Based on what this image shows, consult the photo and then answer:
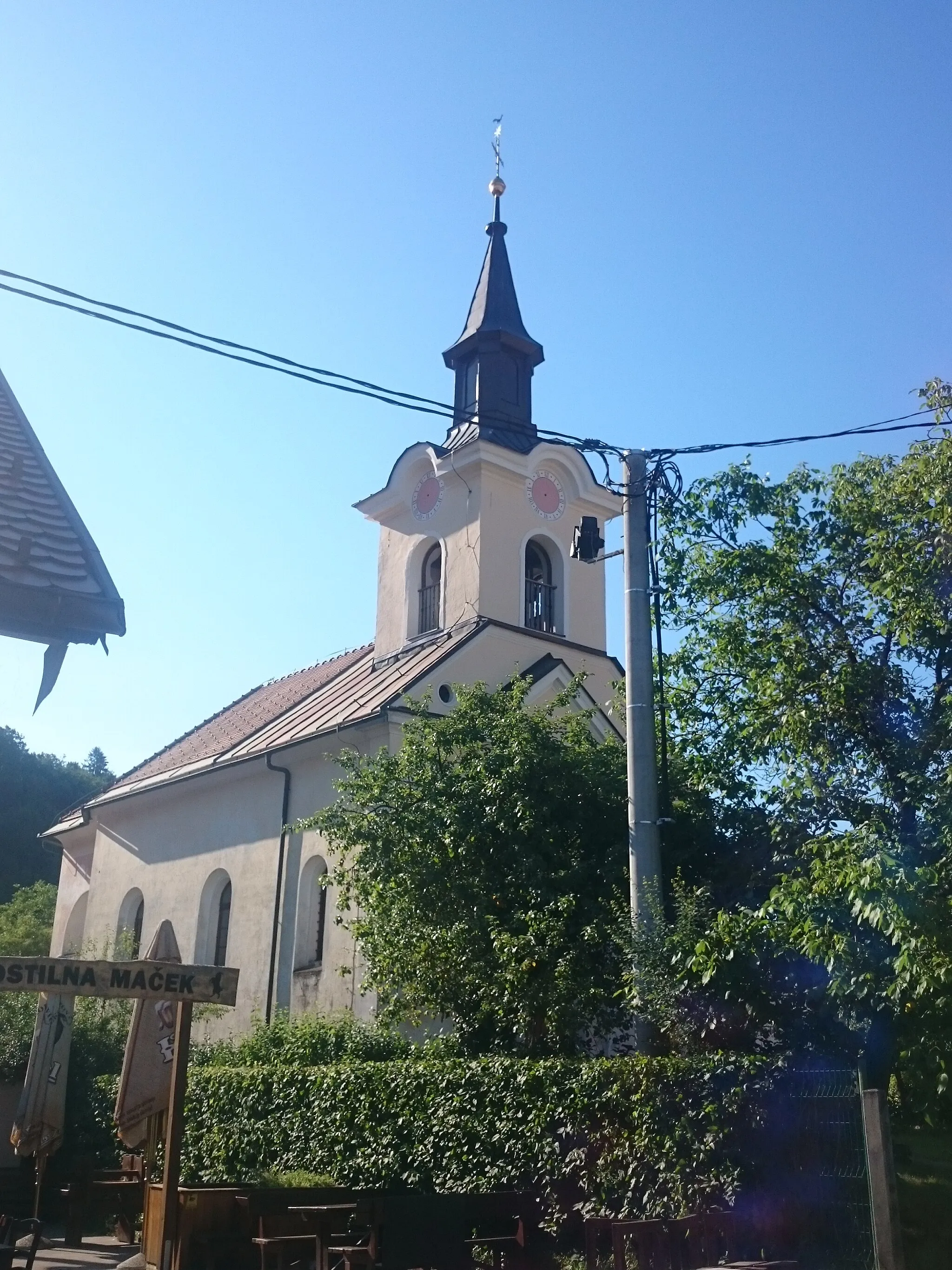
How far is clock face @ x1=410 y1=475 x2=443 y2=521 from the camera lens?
26219 mm

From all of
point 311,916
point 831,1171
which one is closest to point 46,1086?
point 831,1171

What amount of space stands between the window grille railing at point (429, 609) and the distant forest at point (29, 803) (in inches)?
1168

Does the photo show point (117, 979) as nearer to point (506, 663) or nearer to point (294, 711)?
point (506, 663)

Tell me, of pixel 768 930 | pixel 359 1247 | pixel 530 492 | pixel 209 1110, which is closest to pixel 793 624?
pixel 768 930

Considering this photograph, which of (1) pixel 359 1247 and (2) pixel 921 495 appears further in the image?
(2) pixel 921 495

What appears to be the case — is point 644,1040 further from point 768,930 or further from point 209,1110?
point 209,1110

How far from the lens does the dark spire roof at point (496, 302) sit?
27453mm

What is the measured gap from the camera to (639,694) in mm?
11625

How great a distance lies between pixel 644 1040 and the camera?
36.0 feet

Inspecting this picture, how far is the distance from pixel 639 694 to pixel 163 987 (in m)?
5.03

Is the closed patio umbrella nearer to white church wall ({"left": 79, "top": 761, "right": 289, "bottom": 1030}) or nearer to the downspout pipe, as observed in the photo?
the downspout pipe

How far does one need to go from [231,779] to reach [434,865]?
10.9m

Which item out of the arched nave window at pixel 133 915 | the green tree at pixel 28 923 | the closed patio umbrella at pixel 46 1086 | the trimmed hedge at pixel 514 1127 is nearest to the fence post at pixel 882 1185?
the trimmed hedge at pixel 514 1127

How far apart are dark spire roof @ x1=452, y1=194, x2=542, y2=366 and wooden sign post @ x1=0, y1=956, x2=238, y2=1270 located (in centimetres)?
2044
